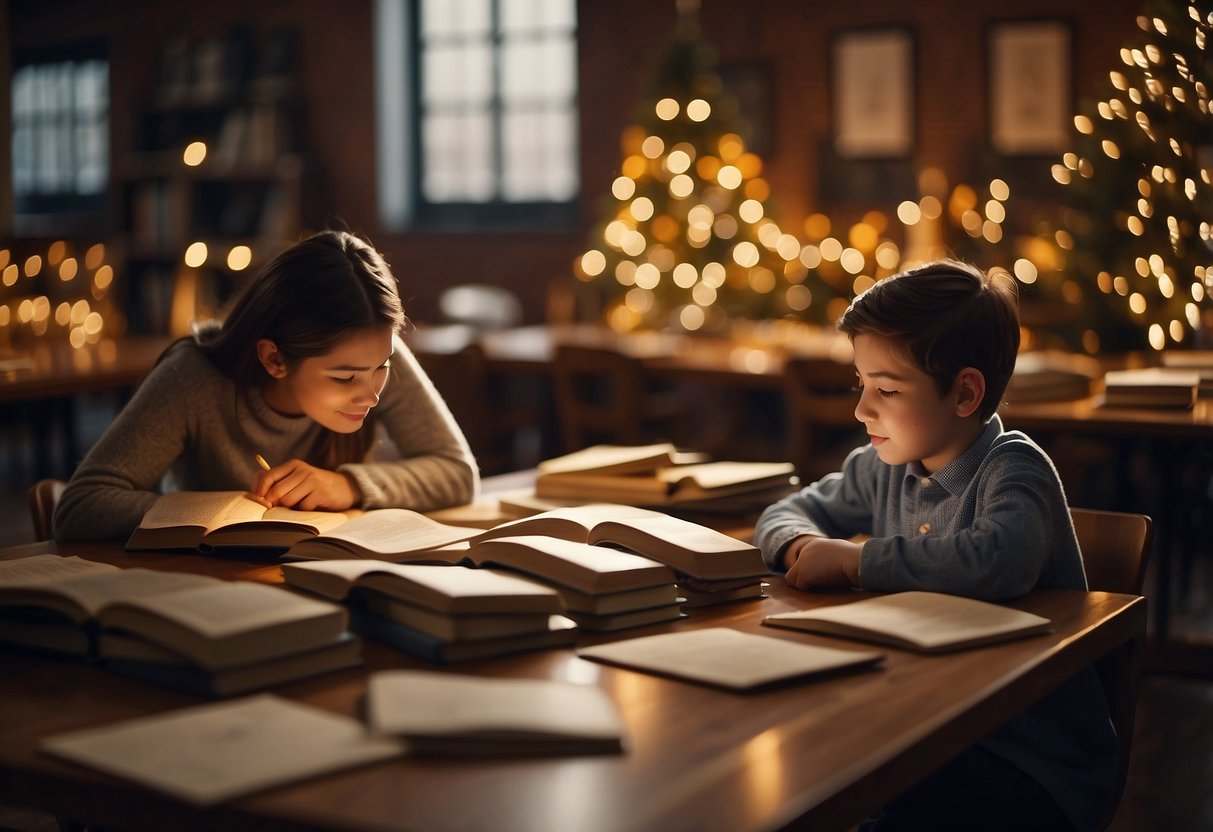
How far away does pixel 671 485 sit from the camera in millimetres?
2242

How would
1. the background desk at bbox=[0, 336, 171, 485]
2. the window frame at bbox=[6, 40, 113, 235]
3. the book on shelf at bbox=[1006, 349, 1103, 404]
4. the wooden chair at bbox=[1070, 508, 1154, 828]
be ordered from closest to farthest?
the wooden chair at bbox=[1070, 508, 1154, 828] → the book on shelf at bbox=[1006, 349, 1103, 404] → the background desk at bbox=[0, 336, 171, 485] → the window frame at bbox=[6, 40, 113, 235]

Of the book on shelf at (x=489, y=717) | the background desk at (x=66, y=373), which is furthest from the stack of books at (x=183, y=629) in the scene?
the background desk at (x=66, y=373)

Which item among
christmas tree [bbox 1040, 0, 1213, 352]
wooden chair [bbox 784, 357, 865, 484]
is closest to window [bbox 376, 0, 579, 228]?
christmas tree [bbox 1040, 0, 1213, 352]

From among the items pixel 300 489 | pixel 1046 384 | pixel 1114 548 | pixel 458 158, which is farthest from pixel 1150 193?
pixel 458 158

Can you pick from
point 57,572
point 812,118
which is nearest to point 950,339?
point 57,572

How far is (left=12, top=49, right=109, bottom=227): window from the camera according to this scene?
34.0 feet

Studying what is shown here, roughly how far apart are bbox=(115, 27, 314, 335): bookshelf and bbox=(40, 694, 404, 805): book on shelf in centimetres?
807

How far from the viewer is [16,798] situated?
113 cm

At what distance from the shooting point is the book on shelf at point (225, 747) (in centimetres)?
102

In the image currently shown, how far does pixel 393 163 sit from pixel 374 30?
2.80 ft

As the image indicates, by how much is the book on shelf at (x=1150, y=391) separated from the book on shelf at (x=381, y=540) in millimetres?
2150

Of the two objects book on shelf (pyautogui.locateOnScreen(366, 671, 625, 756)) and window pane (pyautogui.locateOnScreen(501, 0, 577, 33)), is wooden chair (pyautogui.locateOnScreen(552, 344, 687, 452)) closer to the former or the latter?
book on shelf (pyautogui.locateOnScreen(366, 671, 625, 756))

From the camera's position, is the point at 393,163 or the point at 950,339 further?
the point at 393,163

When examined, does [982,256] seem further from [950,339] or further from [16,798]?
[16,798]
